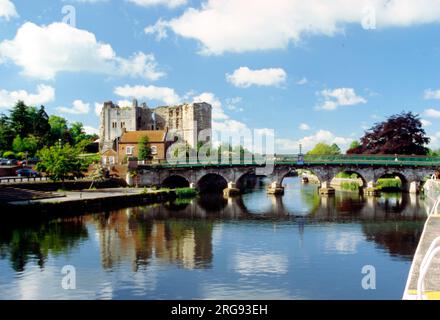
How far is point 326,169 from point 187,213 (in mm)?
34560

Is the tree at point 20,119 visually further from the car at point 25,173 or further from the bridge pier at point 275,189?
the bridge pier at point 275,189

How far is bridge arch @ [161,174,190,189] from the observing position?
3349 inches

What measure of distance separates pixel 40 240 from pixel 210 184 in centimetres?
6177

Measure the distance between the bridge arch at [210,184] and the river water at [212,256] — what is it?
3603 centimetres

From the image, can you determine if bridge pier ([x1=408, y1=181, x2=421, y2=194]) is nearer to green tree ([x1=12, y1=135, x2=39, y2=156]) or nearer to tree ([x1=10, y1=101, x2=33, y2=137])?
green tree ([x1=12, y1=135, x2=39, y2=156])

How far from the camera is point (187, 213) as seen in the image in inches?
2088

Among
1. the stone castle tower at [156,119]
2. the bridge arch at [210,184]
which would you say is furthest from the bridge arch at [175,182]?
the stone castle tower at [156,119]

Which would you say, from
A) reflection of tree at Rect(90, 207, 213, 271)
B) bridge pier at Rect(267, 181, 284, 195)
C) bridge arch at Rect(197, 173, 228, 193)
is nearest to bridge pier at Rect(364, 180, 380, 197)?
bridge pier at Rect(267, 181, 284, 195)

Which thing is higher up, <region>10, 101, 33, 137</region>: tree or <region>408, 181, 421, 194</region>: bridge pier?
<region>10, 101, 33, 137</region>: tree

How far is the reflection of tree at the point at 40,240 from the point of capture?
97.1 ft

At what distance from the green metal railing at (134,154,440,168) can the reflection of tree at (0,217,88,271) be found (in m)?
39.6

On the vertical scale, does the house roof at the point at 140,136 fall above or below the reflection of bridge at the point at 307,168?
above
